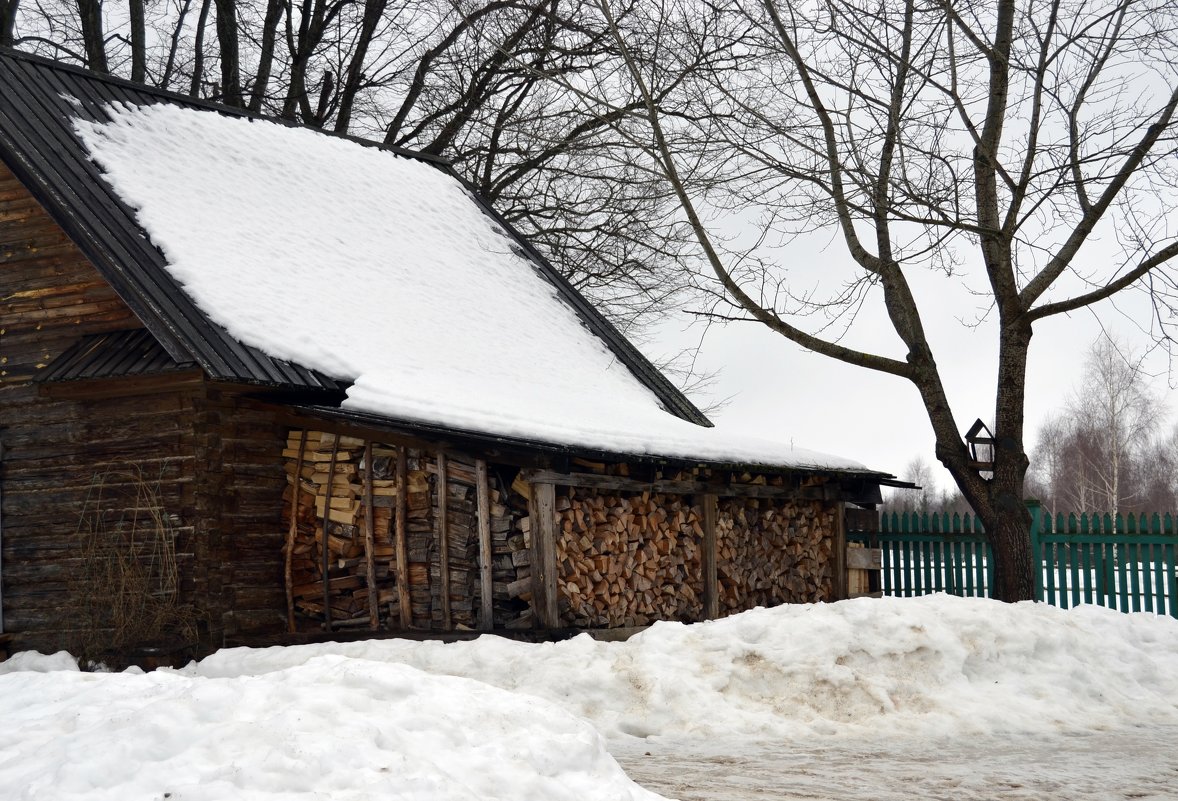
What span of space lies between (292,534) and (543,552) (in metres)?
2.43

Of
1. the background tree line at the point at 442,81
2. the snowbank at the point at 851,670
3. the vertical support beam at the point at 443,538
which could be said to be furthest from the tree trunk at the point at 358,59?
the snowbank at the point at 851,670

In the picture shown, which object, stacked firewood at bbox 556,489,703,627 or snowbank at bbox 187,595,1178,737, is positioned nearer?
snowbank at bbox 187,595,1178,737

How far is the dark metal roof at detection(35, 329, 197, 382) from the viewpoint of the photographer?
34.9ft

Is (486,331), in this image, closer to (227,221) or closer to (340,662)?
(227,221)

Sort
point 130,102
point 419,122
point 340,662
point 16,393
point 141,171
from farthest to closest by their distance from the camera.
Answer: point 419,122
point 130,102
point 141,171
point 16,393
point 340,662

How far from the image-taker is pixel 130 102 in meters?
14.0

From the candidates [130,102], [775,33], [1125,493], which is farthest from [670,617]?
[1125,493]

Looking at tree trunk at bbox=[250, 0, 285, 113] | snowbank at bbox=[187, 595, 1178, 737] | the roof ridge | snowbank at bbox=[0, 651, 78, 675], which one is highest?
tree trunk at bbox=[250, 0, 285, 113]

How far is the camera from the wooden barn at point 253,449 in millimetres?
A: 10961

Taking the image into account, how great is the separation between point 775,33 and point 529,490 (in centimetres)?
629

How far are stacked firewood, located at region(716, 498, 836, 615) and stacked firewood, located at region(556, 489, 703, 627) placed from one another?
1.92 feet

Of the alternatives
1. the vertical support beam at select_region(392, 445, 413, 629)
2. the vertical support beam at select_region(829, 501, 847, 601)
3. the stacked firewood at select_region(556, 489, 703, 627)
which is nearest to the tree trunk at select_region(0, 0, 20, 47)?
the vertical support beam at select_region(392, 445, 413, 629)

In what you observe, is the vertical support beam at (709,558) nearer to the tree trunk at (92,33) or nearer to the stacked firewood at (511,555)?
the stacked firewood at (511,555)

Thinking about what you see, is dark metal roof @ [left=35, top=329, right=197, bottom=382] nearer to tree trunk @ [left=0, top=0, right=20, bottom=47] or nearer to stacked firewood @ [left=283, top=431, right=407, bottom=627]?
stacked firewood @ [left=283, top=431, right=407, bottom=627]
